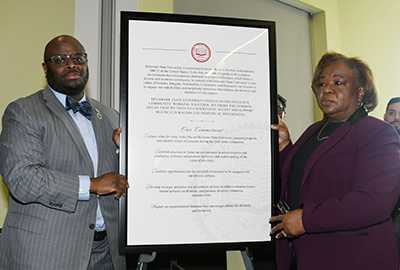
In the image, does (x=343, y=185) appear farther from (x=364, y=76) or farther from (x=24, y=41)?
(x=24, y=41)

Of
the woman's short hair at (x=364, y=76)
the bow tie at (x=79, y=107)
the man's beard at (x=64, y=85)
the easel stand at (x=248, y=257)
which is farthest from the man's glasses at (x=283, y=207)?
the man's beard at (x=64, y=85)

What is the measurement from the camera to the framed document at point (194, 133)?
187cm

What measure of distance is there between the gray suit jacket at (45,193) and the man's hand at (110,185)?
0.27 feet

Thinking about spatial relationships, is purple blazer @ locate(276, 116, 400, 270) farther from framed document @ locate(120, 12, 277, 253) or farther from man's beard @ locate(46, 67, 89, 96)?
man's beard @ locate(46, 67, 89, 96)

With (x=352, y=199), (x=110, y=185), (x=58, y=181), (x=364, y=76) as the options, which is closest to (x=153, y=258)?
(x=110, y=185)

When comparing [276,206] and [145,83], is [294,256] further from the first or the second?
[145,83]

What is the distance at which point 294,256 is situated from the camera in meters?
2.07

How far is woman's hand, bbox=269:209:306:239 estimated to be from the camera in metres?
1.83

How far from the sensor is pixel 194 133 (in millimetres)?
1937

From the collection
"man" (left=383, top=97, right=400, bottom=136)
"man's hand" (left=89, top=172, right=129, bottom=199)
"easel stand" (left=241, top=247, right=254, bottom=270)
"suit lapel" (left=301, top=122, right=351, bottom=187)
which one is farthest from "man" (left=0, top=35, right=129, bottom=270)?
"man" (left=383, top=97, right=400, bottom=136)

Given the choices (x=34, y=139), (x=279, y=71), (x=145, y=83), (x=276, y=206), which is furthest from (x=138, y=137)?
(x=279, y=71)

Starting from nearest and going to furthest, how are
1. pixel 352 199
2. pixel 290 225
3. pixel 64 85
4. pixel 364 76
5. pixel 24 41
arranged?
pixel 352 199, pixel 290 225, pixel 364 76, pixel 64 85, pixel 24 41

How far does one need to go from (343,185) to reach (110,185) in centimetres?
106

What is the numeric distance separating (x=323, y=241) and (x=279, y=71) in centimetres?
289
